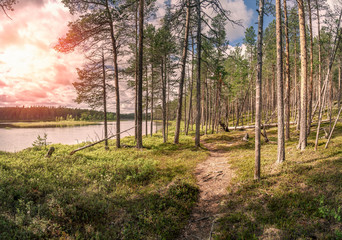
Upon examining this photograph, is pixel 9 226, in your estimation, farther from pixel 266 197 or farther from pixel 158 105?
pixel 158 105

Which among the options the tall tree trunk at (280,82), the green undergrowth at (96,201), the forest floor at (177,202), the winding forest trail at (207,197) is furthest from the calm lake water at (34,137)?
the tall tree trunk at (280,82)

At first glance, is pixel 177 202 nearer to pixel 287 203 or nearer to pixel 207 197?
pixel 207 197

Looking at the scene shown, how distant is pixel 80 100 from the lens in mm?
15477

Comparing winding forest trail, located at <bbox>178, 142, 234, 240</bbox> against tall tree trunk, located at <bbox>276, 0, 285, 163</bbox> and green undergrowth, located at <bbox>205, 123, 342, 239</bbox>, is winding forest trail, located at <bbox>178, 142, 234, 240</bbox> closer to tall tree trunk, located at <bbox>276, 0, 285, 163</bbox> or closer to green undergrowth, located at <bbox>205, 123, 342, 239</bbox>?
green undergrowth, located at <bbox>205, 123, 342, 239</bbox>

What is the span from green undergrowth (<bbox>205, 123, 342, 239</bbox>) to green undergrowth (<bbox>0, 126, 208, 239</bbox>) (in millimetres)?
1436

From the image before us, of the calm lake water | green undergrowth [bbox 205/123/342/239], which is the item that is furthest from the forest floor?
the calm lake water

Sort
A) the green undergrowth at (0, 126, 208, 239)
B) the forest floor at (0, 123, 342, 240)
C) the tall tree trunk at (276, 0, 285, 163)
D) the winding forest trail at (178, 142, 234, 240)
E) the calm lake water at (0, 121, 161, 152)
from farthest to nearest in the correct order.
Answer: the calm lake water at (0, 121, 161, 152) → the tall tree trunk at (276, 0, 285, 163) → the winding forest trail at (178, 142, 234, 240) → the green undergrowth at (0, 126, 208, 239) → the forest floor at (0, 123, 342, 240)

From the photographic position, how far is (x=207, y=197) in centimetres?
594

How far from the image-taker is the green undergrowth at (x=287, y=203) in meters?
3.76

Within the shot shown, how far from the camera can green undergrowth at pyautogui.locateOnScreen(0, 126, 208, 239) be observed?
4.07m

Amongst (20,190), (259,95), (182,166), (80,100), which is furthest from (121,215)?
(80,100)

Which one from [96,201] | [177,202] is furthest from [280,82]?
[96,201]

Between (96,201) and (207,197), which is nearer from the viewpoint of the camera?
(96,201)

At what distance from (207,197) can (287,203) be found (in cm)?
246
